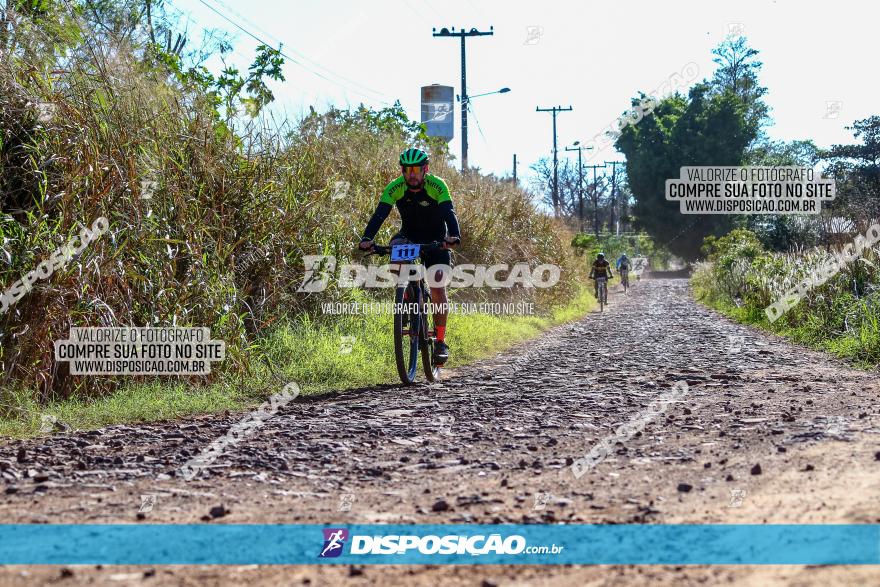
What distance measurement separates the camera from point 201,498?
4496mm

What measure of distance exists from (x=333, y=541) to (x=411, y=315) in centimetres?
553

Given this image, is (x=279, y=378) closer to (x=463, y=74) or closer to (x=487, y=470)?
(x=487, y=470)

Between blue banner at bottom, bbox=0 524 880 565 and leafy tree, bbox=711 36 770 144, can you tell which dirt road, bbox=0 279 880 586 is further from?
leafy tree, bbox=711 36 770 144

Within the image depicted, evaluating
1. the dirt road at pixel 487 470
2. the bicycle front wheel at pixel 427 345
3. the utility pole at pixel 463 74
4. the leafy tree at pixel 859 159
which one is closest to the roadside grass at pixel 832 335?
the dirt road at pixel 487 470

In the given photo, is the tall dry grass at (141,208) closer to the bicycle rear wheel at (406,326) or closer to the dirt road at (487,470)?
the dirt road at (487,470)

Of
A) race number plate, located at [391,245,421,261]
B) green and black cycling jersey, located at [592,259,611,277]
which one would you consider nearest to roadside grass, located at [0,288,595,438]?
race number plate, located at [391,245,421,261]

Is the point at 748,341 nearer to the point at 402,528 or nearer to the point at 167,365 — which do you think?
the point at 167,365

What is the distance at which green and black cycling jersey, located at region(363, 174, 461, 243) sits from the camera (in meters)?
9.20

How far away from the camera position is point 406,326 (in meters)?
9.34

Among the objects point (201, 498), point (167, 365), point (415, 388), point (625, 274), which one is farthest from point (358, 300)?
point (625, 274)

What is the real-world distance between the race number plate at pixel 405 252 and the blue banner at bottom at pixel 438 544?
495 cm

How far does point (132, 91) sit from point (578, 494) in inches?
253

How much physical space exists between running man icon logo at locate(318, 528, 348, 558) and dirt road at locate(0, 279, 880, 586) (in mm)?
168

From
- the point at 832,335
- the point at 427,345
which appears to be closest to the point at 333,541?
the point at 427,345
